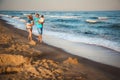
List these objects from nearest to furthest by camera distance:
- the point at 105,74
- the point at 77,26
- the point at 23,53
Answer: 1. the point at 105,74
2. the point at 23,53
3. the point at 77,26

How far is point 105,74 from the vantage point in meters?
2.70

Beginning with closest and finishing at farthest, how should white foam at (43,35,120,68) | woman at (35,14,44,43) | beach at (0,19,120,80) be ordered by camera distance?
beach at (0,19,120,80) → white foam at (43,35,120,68) → woman at (35,14,44,43)

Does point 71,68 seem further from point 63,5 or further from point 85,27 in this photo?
point 63,5

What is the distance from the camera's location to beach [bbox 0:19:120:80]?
2684 mm

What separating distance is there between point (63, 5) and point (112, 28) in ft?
3.08

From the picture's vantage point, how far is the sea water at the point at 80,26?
301 cm

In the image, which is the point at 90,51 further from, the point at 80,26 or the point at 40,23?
the point at 40,23

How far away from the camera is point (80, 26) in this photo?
3193mm

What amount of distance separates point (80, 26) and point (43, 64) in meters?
0.94

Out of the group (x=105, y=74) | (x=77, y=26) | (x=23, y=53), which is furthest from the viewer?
(x=77, y=26)

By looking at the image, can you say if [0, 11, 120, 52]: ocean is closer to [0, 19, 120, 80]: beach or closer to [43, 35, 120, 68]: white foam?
[43, 35, 120, 68]: white foam

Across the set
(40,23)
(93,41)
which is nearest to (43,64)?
(40,23)

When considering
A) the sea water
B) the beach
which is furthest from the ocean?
the beach

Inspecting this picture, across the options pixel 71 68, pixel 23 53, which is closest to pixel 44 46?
pixel 23 53
